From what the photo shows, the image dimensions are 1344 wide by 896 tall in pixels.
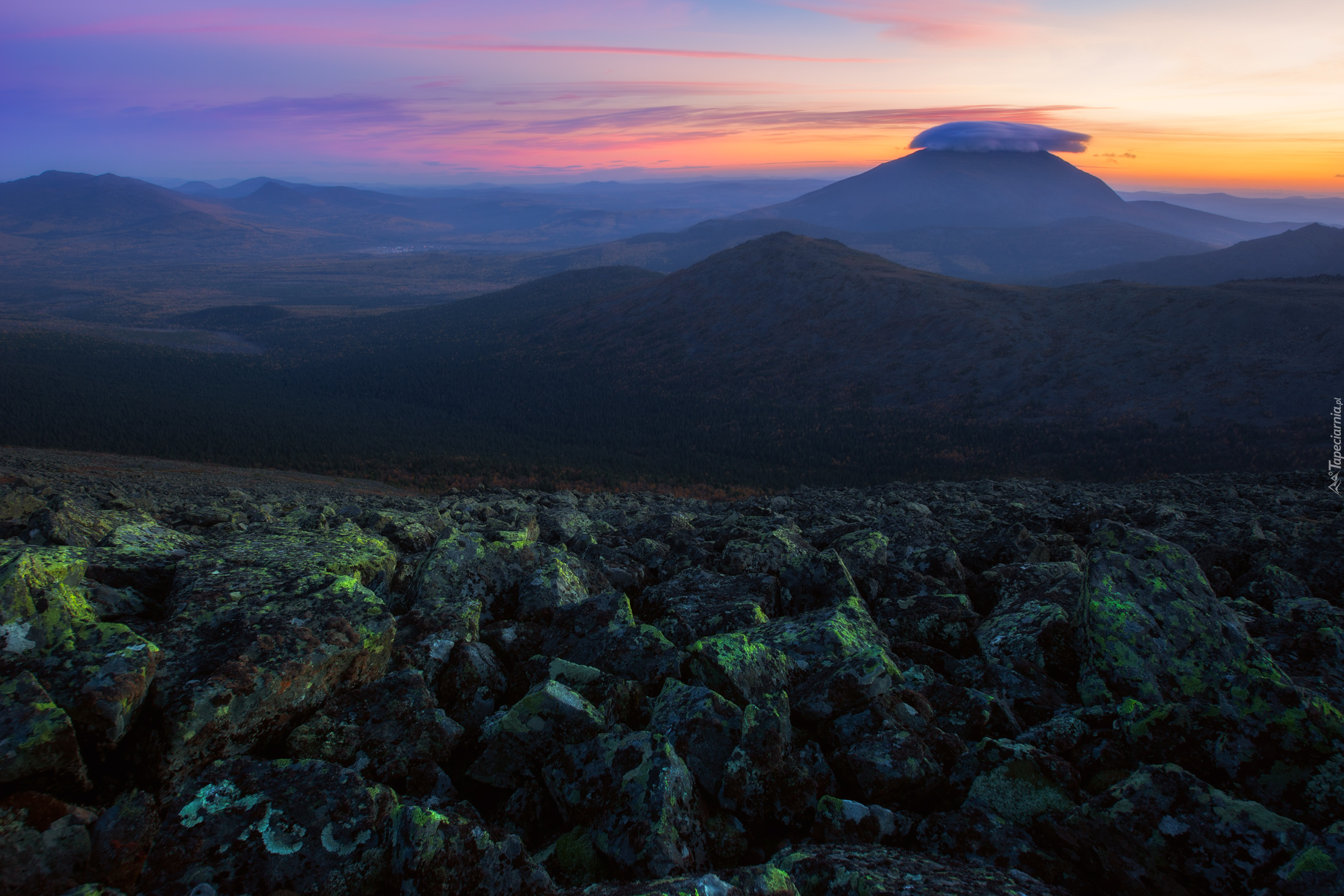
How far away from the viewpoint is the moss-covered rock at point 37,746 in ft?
10.9

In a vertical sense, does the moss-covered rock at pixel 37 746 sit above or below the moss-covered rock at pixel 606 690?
above

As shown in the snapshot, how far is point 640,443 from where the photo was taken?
53.2 metres

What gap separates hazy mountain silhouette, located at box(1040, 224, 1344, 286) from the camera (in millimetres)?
148125

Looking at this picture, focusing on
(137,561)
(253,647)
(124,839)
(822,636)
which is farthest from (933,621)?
(137,561)

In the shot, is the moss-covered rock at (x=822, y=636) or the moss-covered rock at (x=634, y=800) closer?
the moss-covered rock at (x=634, y=800)

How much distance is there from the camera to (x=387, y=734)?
14.8 feet

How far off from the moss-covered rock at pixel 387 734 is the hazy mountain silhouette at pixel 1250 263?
7267 inches

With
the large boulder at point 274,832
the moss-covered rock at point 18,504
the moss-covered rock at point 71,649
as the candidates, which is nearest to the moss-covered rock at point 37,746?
the moss-covered rock at point 71,649

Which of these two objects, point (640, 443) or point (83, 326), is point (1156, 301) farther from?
A: point (83, 326)

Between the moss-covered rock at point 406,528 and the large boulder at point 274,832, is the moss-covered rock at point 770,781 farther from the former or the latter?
the moss-covered rock at point 406,528

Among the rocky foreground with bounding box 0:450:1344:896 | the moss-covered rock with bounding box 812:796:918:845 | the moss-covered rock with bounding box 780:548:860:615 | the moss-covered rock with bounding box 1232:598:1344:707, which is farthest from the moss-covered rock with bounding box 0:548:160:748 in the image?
the moss-covered rock with bounding box 1232:598:1344:707

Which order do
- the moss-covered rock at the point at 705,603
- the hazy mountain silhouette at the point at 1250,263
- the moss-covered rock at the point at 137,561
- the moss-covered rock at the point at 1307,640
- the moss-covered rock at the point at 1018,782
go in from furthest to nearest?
the hazy mountain silhouette at the point at 1250,263 < the moss-covered rock at the point at 705,603 < the moss-covered rock at the point at 137,561 < the moss-covered rock at the point at 1307,640 < the moss-covered rock at the point at 1018,782

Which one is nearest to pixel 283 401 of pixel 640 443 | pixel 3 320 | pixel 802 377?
pixel 640 443

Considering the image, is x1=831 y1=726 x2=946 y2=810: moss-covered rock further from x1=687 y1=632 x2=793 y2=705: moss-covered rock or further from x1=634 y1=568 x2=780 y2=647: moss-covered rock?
x1=634 y1=568 x2=780 y2=647: moss-covered rock
